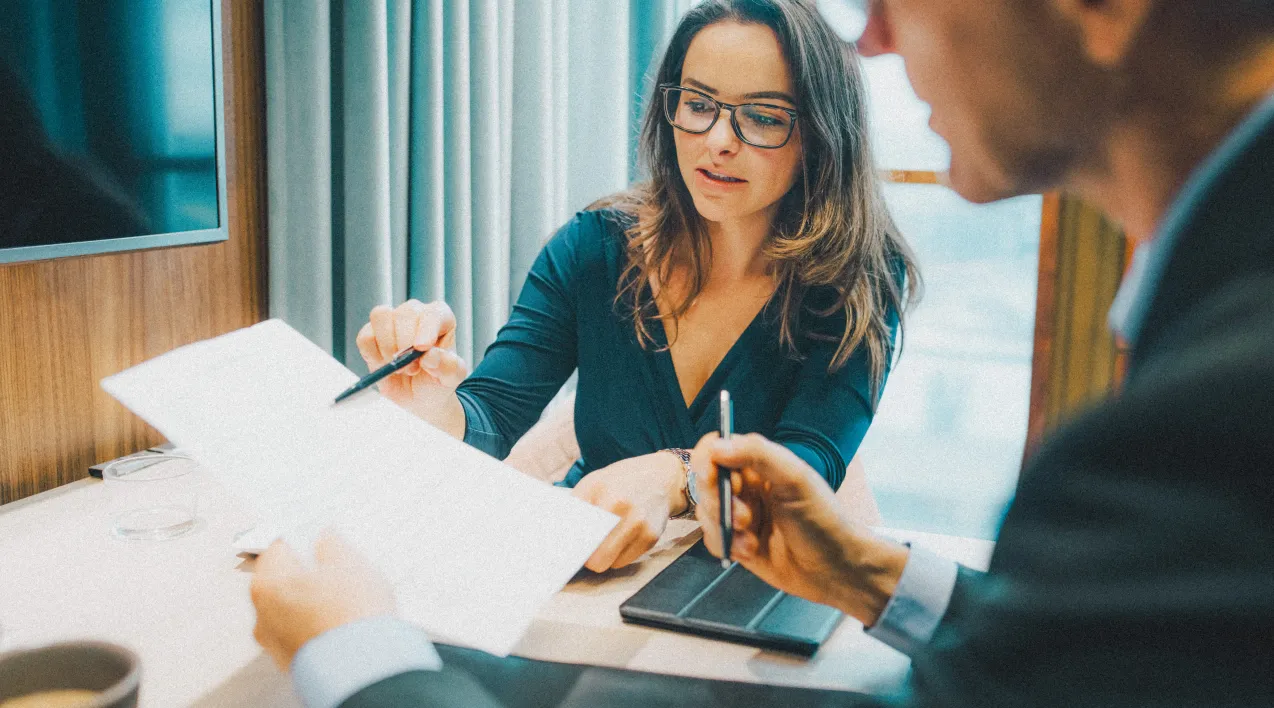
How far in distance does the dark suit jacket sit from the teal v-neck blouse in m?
0.91

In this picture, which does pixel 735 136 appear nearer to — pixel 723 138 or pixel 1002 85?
pixel 723 138

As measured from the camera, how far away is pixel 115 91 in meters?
1.17

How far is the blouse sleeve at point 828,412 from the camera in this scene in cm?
118

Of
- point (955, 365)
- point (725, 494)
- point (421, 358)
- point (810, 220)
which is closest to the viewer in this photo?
point (725, 494)

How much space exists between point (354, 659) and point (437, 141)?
1.46 meters

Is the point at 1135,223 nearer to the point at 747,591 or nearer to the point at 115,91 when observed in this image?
the point at 747,591

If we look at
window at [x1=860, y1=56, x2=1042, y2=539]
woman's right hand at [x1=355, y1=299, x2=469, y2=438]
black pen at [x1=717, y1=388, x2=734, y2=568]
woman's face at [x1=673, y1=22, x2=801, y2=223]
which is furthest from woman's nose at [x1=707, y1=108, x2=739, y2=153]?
window at [x1=860, y1=56, x2=1042, y2=539]

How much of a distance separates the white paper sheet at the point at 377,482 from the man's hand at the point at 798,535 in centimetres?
11

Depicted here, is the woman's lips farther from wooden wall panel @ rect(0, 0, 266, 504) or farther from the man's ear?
the man's ear

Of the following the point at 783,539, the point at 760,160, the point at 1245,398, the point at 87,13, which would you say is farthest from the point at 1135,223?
the point at 87,13

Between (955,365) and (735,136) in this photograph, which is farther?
(955,365)

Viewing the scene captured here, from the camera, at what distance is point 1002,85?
432 mm

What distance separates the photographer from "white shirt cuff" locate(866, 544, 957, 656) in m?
0.70

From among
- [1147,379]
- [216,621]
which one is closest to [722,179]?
[216,621]
